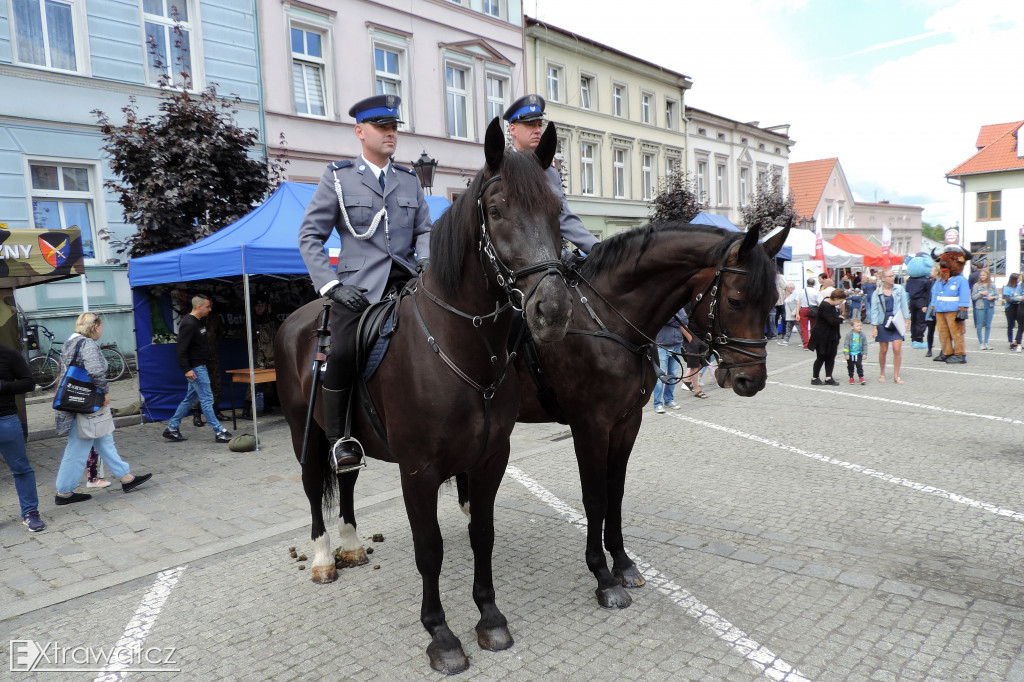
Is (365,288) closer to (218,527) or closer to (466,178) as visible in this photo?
(218,527)

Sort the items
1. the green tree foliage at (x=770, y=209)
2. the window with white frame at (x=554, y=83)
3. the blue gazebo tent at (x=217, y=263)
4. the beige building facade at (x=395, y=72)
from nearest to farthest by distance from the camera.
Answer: the blue gazebo tent at (x=217, y=263) < the beige building facade at (x=395, y=72) < the window with white frame at (x=554, y=83) < the green tree foliage at (x=770, y=209)

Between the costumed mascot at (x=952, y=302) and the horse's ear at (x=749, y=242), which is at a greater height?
the horse's ear at (x=749, y=242)

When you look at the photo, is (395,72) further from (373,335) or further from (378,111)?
(373,335)

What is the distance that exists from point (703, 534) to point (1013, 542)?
2.03 m

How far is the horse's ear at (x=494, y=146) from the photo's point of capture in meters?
2.53

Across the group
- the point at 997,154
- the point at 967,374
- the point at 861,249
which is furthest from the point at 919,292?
the point at 997,154

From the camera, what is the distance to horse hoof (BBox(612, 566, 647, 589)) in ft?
13.0

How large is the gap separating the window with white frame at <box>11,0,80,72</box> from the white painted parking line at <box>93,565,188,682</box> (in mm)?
13359

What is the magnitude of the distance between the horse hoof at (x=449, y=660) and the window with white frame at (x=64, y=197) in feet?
44.5

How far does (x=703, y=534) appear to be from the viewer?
Result: 4.77 meters

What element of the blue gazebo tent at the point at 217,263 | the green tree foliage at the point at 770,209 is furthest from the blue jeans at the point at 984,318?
the blue gazebo tent at the point at 217,263

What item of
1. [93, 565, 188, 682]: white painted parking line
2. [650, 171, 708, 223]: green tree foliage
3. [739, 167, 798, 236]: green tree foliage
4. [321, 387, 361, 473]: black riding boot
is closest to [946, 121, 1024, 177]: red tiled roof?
[739, 167, 798, 236]: green tree foliage

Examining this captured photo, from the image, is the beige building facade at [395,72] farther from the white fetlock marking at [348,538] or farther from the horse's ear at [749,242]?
the horse's ear at [749,242]

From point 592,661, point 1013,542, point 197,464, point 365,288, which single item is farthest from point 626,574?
point 197,464
